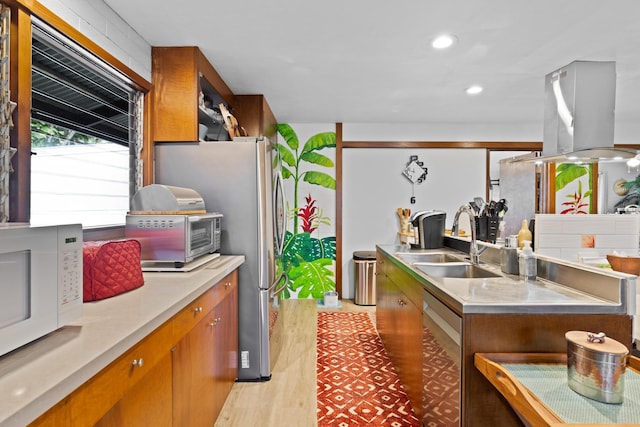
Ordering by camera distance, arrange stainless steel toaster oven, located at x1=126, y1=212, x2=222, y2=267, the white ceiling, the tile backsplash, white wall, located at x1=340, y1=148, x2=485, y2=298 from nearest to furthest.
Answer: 1. stainless steel toaster oven, located at x1=126, y1=212, x2=222, y2=267
2. the white ceiling
3. the tile backsplash
4. white wall, located at x1=340, y1=148, x2=485, y2=298

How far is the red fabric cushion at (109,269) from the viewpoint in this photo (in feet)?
4.66

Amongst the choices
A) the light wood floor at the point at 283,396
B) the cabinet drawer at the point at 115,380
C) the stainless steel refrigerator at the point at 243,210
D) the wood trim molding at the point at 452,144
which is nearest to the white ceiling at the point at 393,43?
the stainless steel refrigerator at the point at 243,210

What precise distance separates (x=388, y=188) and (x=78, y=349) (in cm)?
456

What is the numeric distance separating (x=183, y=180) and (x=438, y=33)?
1978 mm

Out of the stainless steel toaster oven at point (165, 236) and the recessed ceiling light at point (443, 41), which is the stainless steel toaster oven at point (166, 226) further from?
the recessed ceiling light at point (443, 41)

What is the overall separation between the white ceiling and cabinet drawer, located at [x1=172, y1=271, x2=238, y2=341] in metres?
1.57

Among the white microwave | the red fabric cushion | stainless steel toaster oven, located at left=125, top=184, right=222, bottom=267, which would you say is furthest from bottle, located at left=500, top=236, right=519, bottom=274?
the white microwave

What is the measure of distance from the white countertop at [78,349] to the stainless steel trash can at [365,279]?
331cm

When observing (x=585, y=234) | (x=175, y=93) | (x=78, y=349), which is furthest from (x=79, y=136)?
(x=585, y=234)

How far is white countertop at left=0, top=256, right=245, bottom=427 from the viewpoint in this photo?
71 centimetres

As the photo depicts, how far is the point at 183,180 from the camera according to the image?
2654 millimetres

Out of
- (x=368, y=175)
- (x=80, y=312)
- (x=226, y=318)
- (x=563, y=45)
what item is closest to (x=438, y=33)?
(x=563, y=45)

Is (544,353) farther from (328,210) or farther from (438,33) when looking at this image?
(328,210)

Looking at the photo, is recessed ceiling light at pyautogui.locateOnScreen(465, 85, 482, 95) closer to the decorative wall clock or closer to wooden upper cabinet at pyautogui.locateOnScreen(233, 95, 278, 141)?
the decorative wall clock
